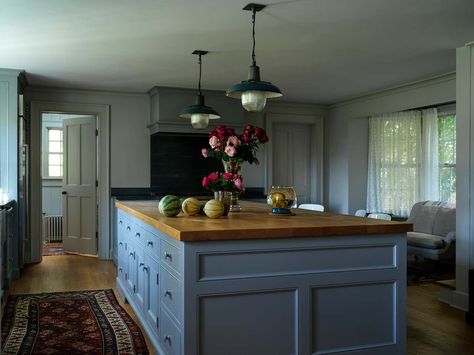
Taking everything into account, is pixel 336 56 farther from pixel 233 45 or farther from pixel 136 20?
pixel 136 20

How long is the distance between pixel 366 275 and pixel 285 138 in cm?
555

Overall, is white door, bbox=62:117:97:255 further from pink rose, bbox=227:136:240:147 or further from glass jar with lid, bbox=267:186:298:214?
glass jar with lid, bbox=267:186:298:214

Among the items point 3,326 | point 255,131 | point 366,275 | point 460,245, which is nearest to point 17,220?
point 3,326

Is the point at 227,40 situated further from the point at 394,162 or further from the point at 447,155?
the point at 447,155

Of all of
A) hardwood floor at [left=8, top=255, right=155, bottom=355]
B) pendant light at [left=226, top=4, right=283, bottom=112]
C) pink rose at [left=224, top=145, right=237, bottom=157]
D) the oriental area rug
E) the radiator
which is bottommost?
hardwood floor at [left=8, top=255, right=155, bottom=355]

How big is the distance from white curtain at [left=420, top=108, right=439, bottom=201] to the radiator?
248 inches

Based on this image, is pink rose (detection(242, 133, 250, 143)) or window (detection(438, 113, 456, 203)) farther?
window (detection(438, 113, 456, 203))

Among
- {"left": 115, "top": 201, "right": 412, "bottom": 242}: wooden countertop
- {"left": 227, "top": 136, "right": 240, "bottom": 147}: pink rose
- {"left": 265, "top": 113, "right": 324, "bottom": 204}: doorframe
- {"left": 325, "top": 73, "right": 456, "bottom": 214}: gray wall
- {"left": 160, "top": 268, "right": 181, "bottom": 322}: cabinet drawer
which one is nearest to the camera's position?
{"left": 115, "top": 201, "right": 412, "bottom": 242}: wooden countertop

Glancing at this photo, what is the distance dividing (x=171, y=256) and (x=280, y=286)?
597 mm

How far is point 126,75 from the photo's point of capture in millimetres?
5777

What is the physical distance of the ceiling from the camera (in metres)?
3.49

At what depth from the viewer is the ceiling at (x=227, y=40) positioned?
11.4ft

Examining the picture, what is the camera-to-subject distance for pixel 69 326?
377cm

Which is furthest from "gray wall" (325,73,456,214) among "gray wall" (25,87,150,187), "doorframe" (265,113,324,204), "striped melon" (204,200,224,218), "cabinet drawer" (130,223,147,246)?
"striped melon" (204,200,224,218)
